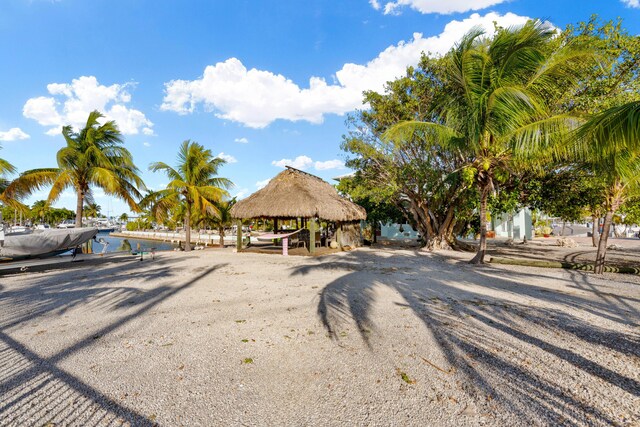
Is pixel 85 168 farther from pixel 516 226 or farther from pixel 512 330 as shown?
pixel 516 226

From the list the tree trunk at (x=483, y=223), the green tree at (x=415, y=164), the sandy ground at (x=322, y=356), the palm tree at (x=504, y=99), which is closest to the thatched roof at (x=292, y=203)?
the green tree at (x=415, y=164)

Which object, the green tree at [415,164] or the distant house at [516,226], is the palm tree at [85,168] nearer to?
the green tree at [415,164]

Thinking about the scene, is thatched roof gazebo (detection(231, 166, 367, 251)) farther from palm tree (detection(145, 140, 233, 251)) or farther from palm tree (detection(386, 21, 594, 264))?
palm tree (detection(386, 21, 594, 264))

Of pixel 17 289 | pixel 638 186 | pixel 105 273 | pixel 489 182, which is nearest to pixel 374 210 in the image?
pixel 489 182

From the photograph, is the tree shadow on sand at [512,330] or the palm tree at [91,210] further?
the palm tree at [91,210]

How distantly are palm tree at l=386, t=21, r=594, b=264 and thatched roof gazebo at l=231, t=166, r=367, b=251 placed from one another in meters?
5.26

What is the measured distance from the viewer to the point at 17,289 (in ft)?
21.6

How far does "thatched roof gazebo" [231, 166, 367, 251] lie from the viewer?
44.0 ft

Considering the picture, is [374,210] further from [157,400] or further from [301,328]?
[157,400]

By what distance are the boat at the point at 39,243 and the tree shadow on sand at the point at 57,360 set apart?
11.3ft

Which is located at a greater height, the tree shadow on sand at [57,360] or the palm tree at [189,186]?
the palm tree at [189,186]

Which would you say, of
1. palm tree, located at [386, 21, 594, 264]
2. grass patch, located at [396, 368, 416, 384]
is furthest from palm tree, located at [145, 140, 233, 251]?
grass patch, located at [396, 368, 416, 384]

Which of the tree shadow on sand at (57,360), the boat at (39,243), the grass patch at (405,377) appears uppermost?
the boat at (39,243)

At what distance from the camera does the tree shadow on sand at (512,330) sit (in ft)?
8.13
